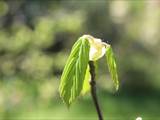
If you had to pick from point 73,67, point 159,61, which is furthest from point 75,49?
point 159,61

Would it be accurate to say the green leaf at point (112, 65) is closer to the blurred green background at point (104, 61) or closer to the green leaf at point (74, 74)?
the green leaf at point (74, 74)

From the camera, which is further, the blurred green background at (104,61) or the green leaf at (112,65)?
the blurred green background at (104,61)

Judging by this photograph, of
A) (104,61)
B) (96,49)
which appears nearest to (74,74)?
(96,49)

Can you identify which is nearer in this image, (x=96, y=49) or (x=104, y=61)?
(x=96, y=49)

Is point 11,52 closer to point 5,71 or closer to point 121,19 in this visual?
point 5,71

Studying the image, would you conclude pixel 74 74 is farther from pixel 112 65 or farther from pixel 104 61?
pixel 104 61

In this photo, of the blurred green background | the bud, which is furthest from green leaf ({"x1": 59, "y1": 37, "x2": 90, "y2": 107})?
the blurred green background

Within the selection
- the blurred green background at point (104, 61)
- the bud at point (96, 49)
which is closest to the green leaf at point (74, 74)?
the bud at point (96, 49)

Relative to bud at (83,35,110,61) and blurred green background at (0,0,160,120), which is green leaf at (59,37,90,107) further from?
blurred green background at (0,0,160,120)
